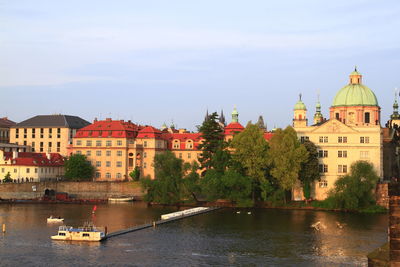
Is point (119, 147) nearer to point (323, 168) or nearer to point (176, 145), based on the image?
point (176, 145)

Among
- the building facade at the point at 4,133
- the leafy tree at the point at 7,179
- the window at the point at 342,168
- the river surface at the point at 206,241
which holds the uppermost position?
the building facade at the point at 4,133

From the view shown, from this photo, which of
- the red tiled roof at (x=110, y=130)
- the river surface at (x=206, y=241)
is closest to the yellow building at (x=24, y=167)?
the red tiled roof at (x=110, y=130)

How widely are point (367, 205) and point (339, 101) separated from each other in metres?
28.8

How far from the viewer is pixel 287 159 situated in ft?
344

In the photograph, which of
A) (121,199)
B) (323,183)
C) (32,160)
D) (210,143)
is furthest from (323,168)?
(32,160)

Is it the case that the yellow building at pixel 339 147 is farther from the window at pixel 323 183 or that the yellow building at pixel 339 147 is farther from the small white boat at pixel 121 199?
the small white boat at pixel 121 199

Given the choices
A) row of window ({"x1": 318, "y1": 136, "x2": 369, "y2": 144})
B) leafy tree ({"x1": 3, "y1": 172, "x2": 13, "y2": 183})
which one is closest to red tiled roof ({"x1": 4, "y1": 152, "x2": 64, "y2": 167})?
leafy tree ({"x1": 3, "y1": 172, "x2": 13, "y2": 183})

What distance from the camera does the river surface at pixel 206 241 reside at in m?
58.1

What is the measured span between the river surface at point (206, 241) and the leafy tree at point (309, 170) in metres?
10.7

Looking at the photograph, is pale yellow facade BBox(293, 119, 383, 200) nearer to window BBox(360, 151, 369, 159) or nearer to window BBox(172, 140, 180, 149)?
window BBox(360, 151, 369, 159)

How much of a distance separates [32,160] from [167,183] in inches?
1416

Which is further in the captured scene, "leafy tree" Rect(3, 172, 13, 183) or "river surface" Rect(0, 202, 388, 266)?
"leafy tree" Rect(3, 172, 13, 183)

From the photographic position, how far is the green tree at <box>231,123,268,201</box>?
358 feet

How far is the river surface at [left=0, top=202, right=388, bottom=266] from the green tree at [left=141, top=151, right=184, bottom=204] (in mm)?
12145
